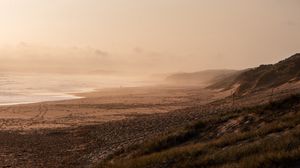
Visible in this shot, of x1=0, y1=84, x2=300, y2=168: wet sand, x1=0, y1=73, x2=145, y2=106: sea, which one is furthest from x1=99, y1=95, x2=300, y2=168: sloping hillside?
x1=0, y1=73, x2=145, y2=106: sea

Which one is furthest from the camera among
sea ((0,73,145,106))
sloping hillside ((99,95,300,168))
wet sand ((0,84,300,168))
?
sea ((0,73,145,106))

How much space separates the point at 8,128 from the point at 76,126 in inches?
208

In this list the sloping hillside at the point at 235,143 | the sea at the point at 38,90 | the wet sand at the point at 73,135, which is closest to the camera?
the sloping hillside at the point at 235,143

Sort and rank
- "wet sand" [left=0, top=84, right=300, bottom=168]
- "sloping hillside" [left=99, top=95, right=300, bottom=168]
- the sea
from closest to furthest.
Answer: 1. "sloping hillside" [left=99, top=95, right=300, bottom=168]
2. "wet sand" [left=0, top=84, right=300, bottom=168]
3. the sea

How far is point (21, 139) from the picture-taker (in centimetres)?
2834

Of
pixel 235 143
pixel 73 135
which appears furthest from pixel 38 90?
pixel 235 143

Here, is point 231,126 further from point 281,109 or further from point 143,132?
point 143,132

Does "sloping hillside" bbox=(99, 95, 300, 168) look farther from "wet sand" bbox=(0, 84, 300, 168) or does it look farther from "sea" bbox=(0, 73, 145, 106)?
"sea" bbox=(0, 73, 145, 106)

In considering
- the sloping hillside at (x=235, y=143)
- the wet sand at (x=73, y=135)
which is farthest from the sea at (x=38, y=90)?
the sloping hillside at (x=235, y=143)

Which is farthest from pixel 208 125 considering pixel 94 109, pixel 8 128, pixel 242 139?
pixel 94 109

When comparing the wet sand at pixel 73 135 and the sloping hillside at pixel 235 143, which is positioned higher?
the sloping hillside at pixel 235 143

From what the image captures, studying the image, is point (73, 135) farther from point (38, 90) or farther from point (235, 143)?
point (38, 90)

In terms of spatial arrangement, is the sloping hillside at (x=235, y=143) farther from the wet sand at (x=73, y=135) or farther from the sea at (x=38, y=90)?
the sea at (x=38, y=90)

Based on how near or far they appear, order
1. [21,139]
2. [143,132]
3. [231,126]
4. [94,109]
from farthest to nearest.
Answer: [94,109] < [21,139] < [143,132] < [231,126]
